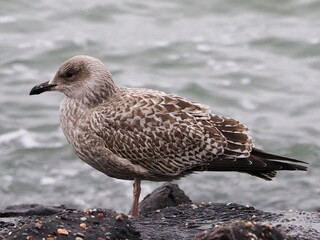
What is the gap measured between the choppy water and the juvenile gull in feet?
11.4

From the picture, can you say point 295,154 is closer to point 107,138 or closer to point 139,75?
point 139,75

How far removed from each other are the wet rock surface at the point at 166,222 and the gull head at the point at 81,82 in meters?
1.08

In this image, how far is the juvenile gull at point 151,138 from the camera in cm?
806

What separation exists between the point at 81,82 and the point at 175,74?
8156 millimetres

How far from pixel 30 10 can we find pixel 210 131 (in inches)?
459

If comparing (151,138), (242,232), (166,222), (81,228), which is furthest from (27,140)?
(242,232)

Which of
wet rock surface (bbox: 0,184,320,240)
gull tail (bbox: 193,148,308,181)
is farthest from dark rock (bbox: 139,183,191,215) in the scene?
gull tail (bbox: 193,148,308,181)

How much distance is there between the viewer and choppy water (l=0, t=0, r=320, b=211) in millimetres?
12352

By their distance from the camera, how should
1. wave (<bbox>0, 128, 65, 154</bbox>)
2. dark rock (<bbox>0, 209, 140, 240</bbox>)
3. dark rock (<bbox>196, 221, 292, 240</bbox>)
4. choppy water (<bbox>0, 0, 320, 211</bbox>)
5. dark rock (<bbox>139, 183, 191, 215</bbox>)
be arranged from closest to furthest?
dark rock (<bbox>196, 221, 292, 240</bbox>) → dark rock (<bbox>0, 209, 140, 240</bbox>) → dark rock (<bbox>139, 183, 191, 215</bbox>) → choppy water (<bbox>0, 0, 320, 211</bbox>) → wave (<bbox>0, 128, 65, 154</bbox>)

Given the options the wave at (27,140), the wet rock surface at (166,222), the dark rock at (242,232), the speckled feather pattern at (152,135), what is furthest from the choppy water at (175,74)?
the dark rock at (242,232)

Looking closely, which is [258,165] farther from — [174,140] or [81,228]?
[81,228]

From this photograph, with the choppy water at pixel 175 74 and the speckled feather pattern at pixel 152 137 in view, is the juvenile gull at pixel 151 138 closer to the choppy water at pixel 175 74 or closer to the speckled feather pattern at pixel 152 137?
the speckled feather pattern at pixel 152 137

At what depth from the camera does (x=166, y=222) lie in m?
7.24

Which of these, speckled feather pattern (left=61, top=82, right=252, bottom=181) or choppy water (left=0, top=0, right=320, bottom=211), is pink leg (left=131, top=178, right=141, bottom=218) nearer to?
speckled feather pattern (left=61, top=82, right=252, bottom=181)
